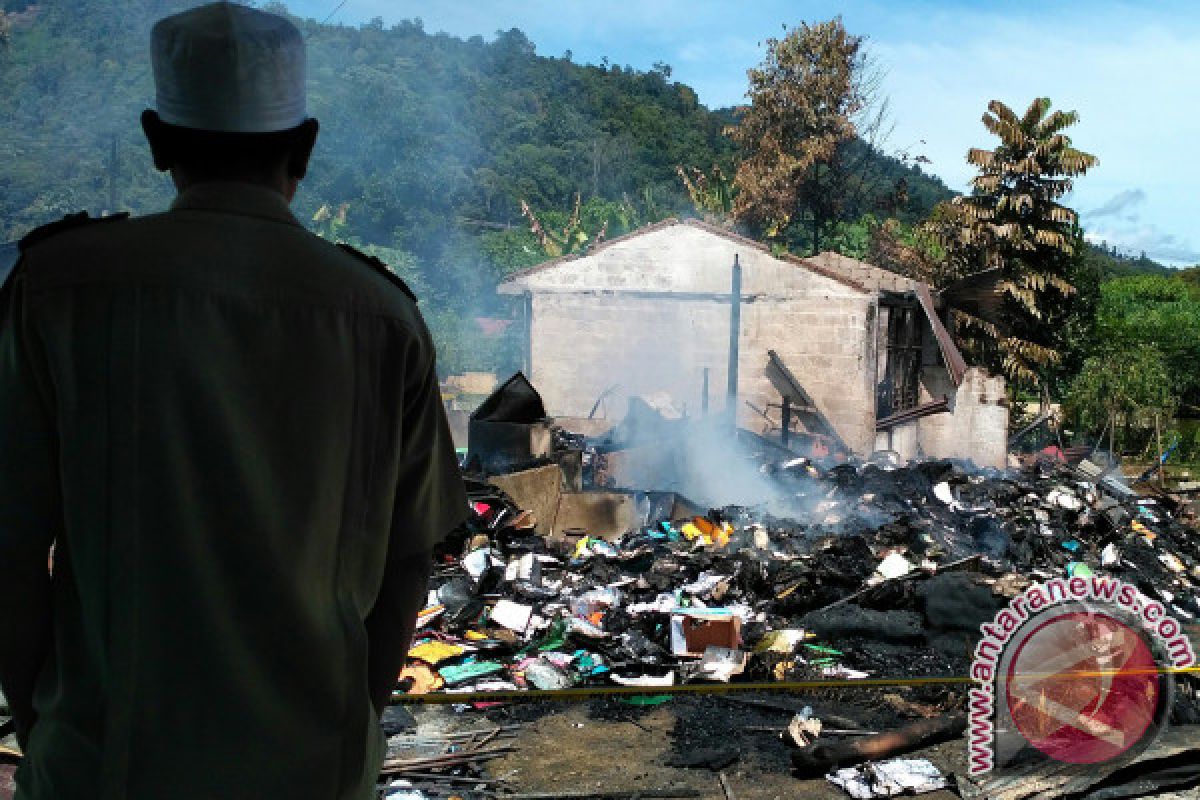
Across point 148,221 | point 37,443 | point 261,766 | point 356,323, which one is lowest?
point 261,766

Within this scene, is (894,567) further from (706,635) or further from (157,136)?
(157,136)

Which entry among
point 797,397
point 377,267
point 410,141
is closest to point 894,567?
point 377,267

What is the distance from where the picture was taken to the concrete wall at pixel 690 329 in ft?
57.3

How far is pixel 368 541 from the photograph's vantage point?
1.34 meters

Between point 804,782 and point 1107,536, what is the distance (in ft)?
26.6

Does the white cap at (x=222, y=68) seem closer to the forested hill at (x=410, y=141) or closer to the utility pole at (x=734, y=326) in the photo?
the utility pole at (x=734, y=326)

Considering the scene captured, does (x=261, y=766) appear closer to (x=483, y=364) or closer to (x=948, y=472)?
(x=948, y=472)

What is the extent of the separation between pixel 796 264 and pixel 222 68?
1698cm

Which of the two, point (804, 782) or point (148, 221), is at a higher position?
point (148, 221)

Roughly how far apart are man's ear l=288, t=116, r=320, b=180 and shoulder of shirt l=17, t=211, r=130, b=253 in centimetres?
25

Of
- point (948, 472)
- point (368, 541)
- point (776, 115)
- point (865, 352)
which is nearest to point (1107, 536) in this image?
point (948, 472)

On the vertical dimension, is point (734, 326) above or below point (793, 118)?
below

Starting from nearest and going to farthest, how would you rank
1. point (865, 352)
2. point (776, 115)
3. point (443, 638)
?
point (443, 638) < point (865, 352) < point (776, 115)

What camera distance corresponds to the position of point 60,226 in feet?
4.08
